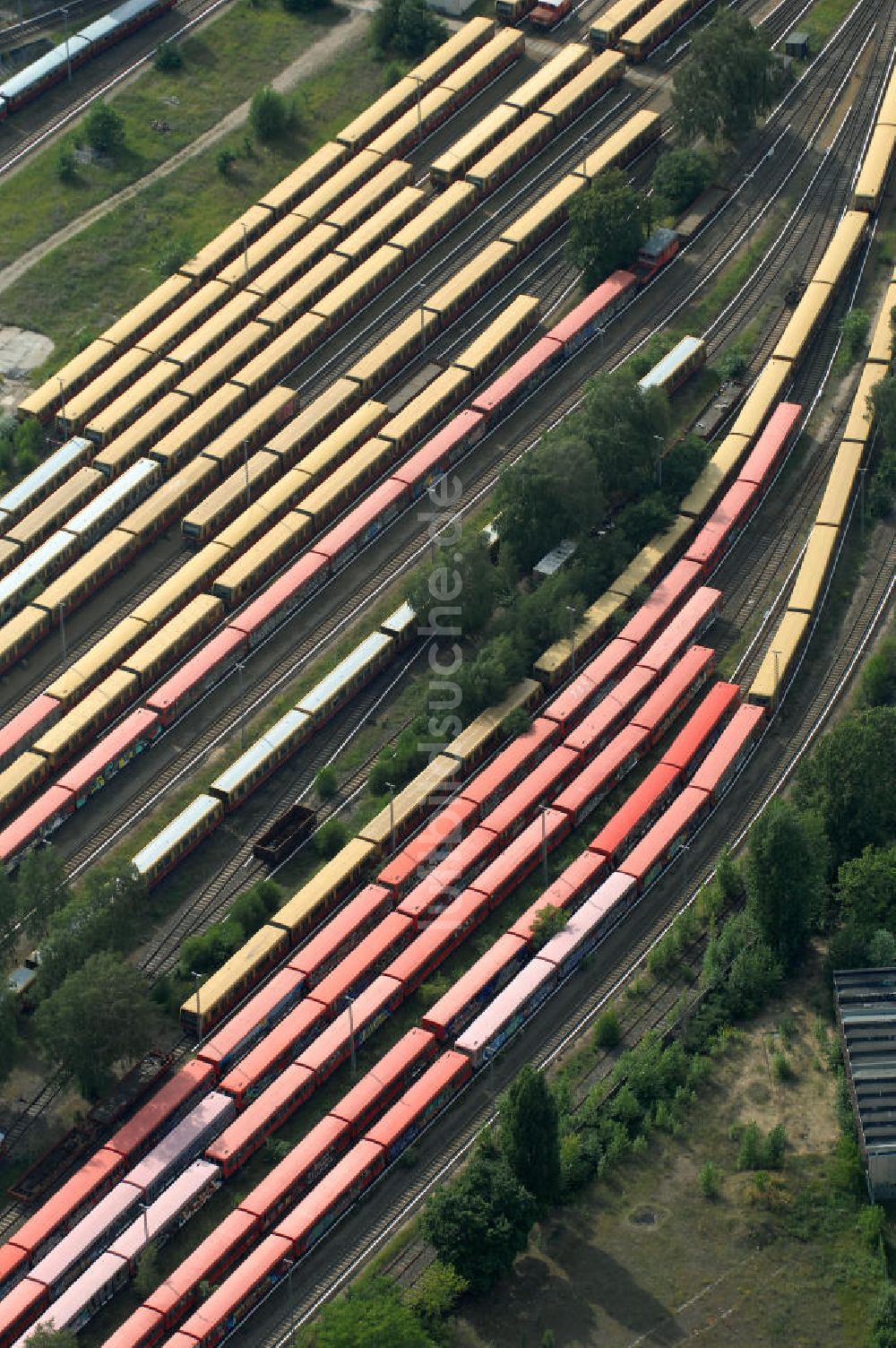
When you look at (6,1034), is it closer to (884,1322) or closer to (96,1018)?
(96,1018)

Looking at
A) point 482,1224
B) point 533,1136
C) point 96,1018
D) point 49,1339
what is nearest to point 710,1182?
point 533,1136

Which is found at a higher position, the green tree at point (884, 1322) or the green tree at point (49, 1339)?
the green tree at point (49, 1339)

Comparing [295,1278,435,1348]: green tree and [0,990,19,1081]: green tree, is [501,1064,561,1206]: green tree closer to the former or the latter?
[295,1278,435,1348]: green tree

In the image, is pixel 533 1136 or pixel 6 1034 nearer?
pixel 533 1136

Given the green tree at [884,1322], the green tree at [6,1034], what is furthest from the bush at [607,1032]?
the green tree at [6,1034]

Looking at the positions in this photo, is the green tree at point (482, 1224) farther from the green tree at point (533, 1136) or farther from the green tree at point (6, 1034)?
the green tree at point (6, 1034)

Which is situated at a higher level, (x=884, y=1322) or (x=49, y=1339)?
(x=49, y=1339)

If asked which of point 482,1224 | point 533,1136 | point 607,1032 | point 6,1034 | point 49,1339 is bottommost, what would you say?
point 49,1339

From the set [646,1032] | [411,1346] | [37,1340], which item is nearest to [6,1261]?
[37,1340]
